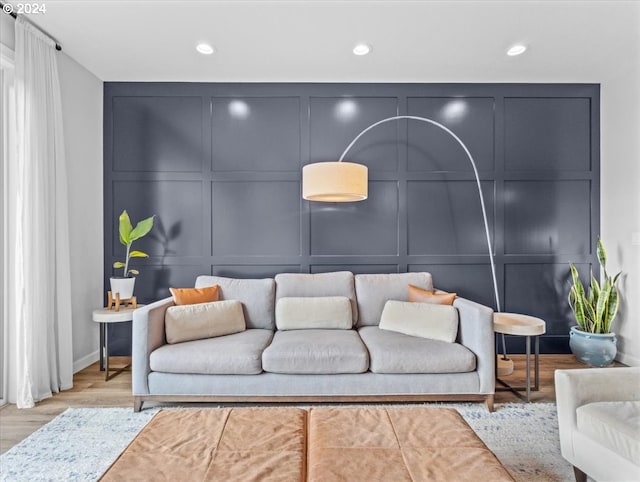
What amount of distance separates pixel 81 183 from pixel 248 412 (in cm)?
287

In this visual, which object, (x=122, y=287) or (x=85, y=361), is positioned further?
(x=85, y=361)

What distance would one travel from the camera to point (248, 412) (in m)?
1.62

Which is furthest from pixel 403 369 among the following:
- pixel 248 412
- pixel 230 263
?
pixel 230 263

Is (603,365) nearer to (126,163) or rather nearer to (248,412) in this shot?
(248,412)

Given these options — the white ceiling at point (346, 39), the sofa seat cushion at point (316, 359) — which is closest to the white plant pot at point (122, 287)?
the sofa seat cushion at point (316, 359)

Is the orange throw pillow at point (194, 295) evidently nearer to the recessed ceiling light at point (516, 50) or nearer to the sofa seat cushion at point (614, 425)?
the sofa seat cushion at point (614, 425)

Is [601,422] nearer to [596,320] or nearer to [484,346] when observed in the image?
[484,346]

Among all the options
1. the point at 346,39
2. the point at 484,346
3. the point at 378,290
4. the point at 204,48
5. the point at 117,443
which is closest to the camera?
the point at 117,443

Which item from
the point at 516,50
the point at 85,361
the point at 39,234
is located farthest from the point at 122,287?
the point at 516,50

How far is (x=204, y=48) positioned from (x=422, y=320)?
282 centimetres

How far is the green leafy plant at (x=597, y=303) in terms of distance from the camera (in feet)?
10.7

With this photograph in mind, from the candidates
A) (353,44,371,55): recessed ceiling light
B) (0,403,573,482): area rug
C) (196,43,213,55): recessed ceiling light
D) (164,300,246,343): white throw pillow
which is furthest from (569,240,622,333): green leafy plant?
(196,43,213,55): recessed ceiling light

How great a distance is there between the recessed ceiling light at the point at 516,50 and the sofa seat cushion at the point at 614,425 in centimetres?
272

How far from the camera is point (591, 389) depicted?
5.65 ft
